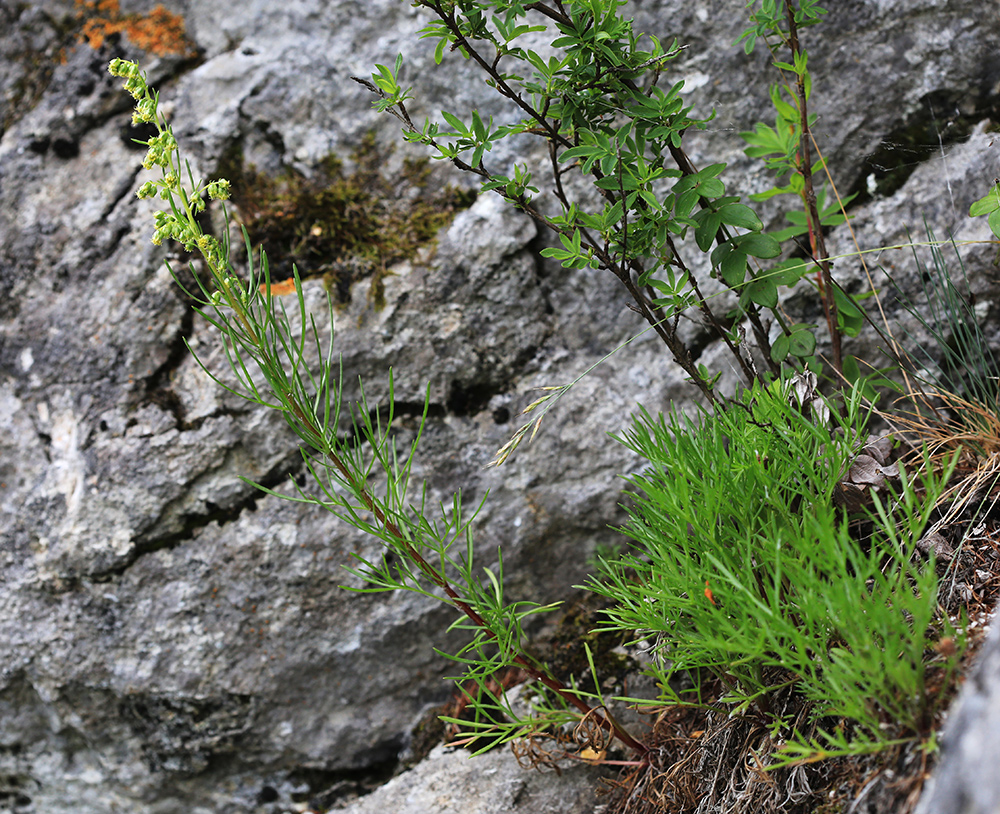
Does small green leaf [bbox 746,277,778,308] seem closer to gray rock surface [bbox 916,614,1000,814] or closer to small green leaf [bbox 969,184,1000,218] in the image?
small green leaf [bbox 969,184,1000,218]

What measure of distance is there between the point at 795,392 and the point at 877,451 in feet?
0.92

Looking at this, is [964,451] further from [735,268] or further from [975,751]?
[975,751]

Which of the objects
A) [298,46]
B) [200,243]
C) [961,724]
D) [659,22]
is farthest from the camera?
[298,46]

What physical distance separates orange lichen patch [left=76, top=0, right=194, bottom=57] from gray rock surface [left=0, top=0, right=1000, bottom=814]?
41 cm

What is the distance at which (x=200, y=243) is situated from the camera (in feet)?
4.59

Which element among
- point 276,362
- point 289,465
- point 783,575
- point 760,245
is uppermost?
point 276,362

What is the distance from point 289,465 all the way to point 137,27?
6.25 feet

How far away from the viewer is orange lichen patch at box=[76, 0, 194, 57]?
2668 millimetres

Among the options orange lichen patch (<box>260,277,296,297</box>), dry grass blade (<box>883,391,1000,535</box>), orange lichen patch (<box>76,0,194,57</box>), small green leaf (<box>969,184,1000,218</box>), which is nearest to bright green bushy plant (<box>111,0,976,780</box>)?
dry grass blade (<box>883,391,1000,535</box>)

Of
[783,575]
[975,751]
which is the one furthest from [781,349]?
[975,751]

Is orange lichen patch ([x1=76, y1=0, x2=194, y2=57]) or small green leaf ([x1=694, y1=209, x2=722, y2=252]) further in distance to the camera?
orange lichen patch ([x1=76, y1=0, x2=194, y2=57])

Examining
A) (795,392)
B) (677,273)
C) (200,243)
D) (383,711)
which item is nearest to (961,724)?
(795,392)

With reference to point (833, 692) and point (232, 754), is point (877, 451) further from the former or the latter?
point (232, 754)

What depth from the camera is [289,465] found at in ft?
7.82
